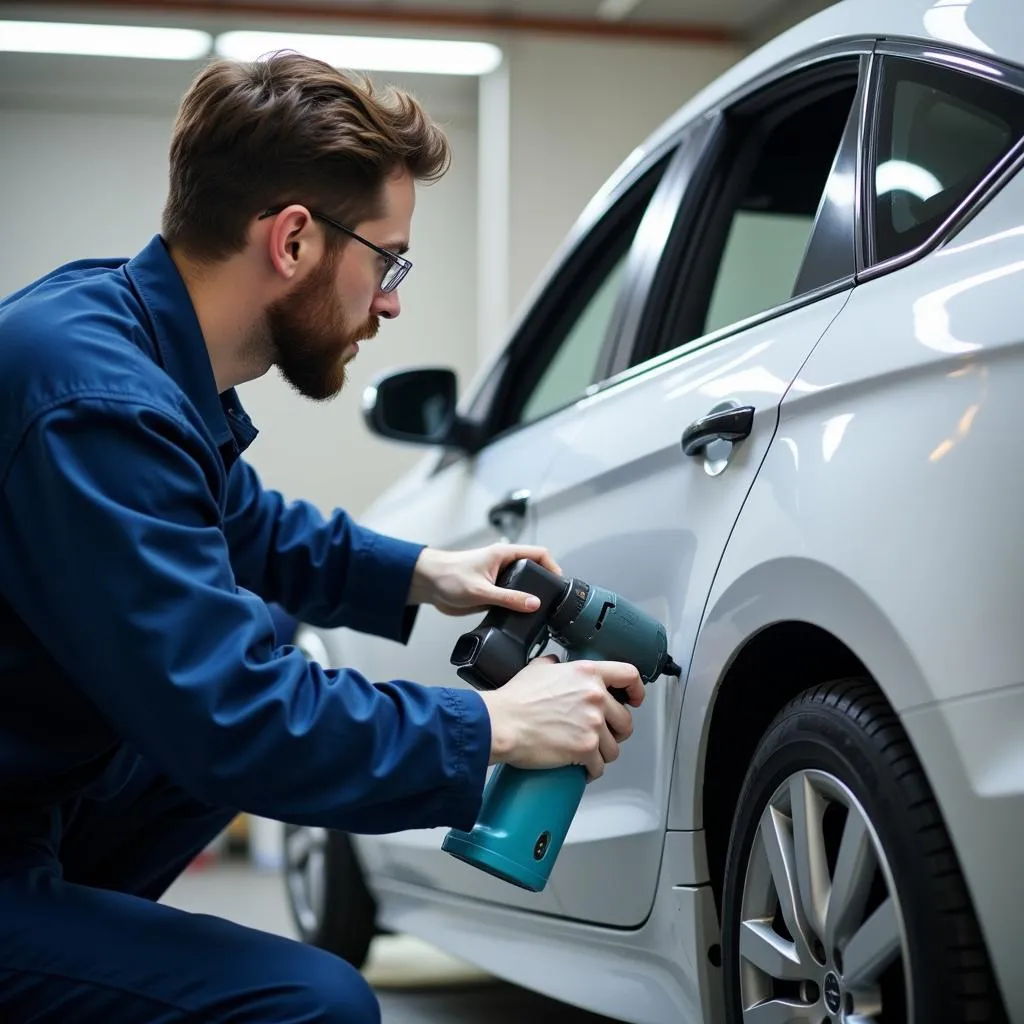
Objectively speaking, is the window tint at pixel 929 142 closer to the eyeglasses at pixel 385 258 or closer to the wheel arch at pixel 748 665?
the wheel arch at pixel 748 665

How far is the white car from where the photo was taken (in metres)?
1.09

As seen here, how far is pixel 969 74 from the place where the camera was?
4.53ft

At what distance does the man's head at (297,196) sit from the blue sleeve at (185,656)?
28 cm

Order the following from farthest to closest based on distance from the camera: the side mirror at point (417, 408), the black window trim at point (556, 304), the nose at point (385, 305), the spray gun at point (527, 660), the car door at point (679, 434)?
the side mirror at point (417, 408) → the black window trim at point (556, 304) → the nose at point (385, 305) → the car door at point (679, 434) → the spray gun at point (527, 660)

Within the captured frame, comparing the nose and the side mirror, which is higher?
the side mirror

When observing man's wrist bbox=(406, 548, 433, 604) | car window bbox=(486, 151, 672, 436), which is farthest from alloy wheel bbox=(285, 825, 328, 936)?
man's wrist bbox=(406, 548, 433, 604)

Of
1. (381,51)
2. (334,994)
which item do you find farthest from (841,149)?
(381,51)

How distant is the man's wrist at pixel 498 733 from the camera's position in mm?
1322

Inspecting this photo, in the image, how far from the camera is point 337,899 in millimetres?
2873

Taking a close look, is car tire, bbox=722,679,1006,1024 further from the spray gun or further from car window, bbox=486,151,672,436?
car window, bbox=486,151,672,436

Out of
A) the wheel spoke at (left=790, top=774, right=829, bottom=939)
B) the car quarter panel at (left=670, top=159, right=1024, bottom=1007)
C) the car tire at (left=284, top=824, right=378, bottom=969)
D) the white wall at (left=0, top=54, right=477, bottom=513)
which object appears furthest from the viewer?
the white wall at (left=0, top=54, right=477, bottom=513)

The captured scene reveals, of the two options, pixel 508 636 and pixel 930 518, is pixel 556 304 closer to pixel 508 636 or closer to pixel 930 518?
pixel 508 636

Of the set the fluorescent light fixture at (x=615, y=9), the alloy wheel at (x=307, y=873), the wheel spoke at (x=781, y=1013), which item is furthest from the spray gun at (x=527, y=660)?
the fluorescent light fixture at (x=615, y=9)

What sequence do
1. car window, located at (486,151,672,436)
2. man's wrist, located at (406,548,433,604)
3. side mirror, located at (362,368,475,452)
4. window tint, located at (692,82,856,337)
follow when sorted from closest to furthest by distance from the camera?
man's wrist, located at (406,548,433,604) → window tint, located at (692,82,856,337) → car window, located at (486,151,672,436) → side mirror, located at (362,368,475,452)
